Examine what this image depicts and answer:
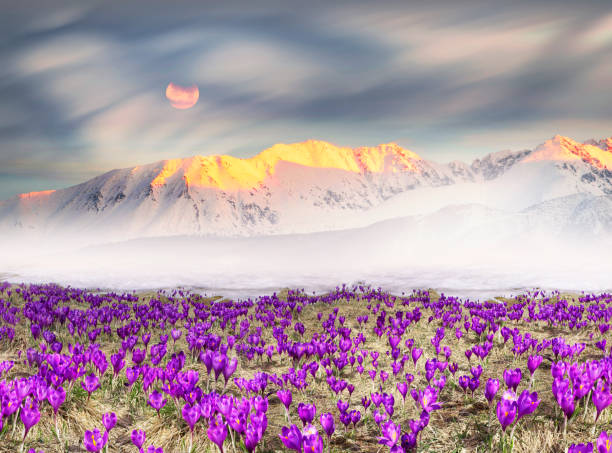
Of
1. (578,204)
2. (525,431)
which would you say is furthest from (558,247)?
(525,431)

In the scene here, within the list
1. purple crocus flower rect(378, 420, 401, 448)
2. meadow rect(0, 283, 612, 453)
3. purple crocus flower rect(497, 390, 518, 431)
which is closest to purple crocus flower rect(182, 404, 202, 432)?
meadow rect(0, 283, 612, 453)

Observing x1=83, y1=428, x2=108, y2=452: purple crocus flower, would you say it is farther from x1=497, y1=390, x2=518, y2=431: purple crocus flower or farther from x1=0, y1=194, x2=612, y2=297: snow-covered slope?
x1=0, y1=194, x2=612, y2=297: snow-covered slope

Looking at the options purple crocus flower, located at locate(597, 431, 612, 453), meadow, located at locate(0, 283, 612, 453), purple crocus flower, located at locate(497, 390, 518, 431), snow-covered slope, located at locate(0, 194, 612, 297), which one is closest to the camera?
purple crocus flower, located at locate(597, 431, 612, 453)

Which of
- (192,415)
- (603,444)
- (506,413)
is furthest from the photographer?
(192,415)

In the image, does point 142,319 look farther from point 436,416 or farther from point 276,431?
point 436,416

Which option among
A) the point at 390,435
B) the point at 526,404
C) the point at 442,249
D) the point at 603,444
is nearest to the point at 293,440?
the point at 390,435

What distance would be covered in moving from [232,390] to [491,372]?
4.97 meters

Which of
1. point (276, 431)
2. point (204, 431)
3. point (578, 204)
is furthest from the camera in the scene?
point (578, 204)

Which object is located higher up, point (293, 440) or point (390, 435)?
point (293, 440)

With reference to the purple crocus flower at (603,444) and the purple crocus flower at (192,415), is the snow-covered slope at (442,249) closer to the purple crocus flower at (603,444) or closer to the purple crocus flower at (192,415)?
the purple crocus flower at (603,444)

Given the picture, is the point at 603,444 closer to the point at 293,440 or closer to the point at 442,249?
the point at 293,440

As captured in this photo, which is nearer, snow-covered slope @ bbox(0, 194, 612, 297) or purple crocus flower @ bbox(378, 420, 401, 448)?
purple crocus flower @ bbox(378, 420, 401, 448)

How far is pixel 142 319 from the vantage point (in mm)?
11922

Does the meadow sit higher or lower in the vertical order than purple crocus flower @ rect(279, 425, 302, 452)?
lower
